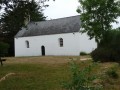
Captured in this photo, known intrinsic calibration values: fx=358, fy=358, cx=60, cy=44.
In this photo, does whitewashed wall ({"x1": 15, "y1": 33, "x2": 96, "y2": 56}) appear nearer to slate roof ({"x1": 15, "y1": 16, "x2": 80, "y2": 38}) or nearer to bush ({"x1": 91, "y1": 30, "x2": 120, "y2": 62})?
slate roof ({"x1": 15, "y1": 16, "x2": 80, "y2": 38})

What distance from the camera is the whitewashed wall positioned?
5659cm

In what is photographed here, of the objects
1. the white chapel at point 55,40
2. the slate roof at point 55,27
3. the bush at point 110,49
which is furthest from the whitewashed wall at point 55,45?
the bush at point 110,49

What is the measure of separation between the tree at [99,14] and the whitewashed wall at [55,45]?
1249 centimetres

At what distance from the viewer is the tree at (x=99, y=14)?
42625 mm

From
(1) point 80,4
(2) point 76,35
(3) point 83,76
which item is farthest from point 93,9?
(3) point 83,76

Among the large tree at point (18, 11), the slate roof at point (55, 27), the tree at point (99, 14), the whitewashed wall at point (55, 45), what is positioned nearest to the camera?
the large tree at point (18, 11)

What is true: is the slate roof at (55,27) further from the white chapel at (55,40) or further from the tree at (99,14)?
the tree at (99,14)

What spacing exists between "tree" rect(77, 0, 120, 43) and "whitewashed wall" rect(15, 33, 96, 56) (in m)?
12.5

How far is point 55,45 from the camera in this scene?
198 ft

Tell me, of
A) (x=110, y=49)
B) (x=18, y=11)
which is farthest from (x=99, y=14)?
(x=18, y=11)

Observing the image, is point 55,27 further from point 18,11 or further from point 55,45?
point 18,11

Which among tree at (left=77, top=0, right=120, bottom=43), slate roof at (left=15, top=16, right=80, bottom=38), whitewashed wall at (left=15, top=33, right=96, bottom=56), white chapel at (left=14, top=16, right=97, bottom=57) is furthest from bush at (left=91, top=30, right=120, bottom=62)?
whitewashed wall at (left=15, top=33, right=96, bottom=56)

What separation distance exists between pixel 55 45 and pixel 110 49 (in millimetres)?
34676

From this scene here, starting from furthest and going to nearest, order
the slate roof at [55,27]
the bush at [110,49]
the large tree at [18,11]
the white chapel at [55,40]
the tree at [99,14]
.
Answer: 1. the slate roof at [55,27]
2. the white chapel at [55,40]
3. the tree at [99,14]
4. the bush at [110,49]
5. the large tree at [18,11]
